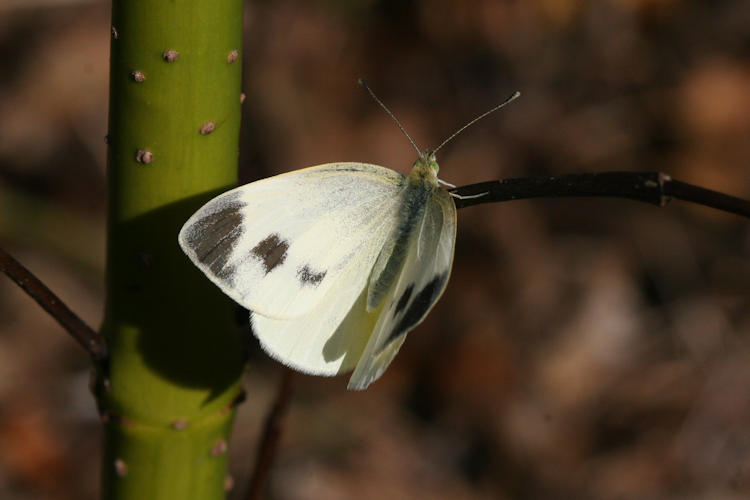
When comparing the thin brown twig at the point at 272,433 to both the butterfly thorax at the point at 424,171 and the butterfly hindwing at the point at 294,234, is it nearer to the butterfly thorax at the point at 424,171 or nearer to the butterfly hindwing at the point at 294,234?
the butterfly hindwing at the point at 294,234

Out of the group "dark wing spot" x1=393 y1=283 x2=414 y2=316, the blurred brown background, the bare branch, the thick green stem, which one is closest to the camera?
the bare branch

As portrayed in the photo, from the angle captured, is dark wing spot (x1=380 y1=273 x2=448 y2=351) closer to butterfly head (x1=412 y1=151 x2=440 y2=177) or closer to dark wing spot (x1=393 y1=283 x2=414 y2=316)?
dark wing spot (x1=393 y1=283 x2=414 y2=316)

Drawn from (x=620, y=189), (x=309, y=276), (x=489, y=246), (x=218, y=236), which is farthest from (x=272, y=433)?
(x=489, y=246)

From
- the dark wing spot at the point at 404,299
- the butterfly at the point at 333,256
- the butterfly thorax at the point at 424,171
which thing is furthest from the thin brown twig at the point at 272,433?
the butterfly thorax at the point at 424,171

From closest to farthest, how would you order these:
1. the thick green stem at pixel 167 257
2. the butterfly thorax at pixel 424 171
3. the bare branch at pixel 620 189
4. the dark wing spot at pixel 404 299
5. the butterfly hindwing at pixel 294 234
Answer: the bare branch at pixel 620 189 → the thick green stem at pixel 167 257 → the butterfly hindwing at pixel 294 234 → the dark wing spot at pixel 404 299 → the butterfly thorax at pixel 424 171

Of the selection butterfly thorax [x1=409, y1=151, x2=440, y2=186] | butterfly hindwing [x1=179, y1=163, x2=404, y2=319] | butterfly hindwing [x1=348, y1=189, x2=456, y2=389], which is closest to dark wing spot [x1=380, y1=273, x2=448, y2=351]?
butterfly hindwing [x1=348, y1=189, x2=456, y2=389]

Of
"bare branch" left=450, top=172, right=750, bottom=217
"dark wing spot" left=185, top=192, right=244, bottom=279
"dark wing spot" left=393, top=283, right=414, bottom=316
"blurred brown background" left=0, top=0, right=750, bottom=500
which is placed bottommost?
"blurred brown background" left=0, top=0, right=750, bottom=500

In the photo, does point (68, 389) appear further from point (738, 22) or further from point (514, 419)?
point (738, 22)
